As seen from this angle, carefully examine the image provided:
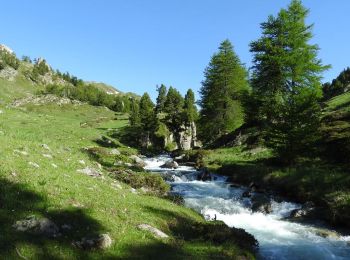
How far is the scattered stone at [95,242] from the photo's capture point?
11344mm

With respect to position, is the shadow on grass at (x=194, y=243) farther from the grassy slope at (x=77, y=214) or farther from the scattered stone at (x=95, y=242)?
the scattered stone at (x=95, y=242)

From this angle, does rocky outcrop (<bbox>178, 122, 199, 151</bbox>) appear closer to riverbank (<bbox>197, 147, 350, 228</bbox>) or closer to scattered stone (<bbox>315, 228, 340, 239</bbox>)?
riverbank (<bbox>197, 147, 350, 228</bbox>)

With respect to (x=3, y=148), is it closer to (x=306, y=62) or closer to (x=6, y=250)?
(x=6, y=250)

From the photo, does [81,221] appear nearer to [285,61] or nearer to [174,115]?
[285,61]

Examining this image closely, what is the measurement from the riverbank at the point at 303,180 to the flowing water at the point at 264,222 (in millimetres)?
1553

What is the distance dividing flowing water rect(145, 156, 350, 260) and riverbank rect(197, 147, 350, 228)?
1553 millimetres

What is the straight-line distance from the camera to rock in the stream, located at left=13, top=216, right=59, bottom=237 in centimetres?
1123

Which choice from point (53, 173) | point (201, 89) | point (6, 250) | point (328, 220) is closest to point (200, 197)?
point (328, 220)

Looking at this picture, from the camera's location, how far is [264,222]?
21.9 m

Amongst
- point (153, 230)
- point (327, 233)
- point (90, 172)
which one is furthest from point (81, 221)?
point (327, 233)

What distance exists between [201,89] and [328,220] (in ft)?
151

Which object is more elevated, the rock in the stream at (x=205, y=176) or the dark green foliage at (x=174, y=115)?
the dark green foliage at (x=174, y=115)

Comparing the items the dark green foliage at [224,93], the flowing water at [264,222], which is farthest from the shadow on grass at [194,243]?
the dark green foliage at [224,93]

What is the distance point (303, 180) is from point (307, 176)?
2.19 feet
